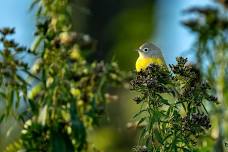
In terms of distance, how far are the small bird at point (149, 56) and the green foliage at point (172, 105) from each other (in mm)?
822

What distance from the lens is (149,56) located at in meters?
6.36

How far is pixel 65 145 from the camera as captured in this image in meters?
6.59

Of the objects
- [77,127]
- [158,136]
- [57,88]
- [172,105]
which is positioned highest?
[57,88]

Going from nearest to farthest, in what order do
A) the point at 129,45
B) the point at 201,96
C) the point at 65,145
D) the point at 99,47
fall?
the point at 201,96 < the point at 65,145 < the point at 99,47 < the point at 129,45

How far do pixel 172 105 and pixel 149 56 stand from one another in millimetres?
1024

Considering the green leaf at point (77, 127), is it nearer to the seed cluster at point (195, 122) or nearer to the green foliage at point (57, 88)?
the green foliage at point (57, 88)

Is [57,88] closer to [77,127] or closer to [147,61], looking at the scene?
[77,127]

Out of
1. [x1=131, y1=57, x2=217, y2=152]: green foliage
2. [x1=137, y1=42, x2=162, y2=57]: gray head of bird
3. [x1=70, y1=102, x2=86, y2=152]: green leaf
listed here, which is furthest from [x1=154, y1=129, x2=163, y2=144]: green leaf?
[x1=70, y1=102, x2=86, y2=152]: green leaf

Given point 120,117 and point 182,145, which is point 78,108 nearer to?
point 182,145

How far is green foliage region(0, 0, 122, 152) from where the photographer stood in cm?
648

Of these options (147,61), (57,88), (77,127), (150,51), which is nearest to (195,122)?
(147,61)

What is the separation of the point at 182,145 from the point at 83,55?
5.47ft

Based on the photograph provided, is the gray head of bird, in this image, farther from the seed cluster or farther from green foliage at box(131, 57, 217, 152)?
the seed cluster

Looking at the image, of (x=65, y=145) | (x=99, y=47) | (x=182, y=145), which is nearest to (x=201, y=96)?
(x=182, y=145)
